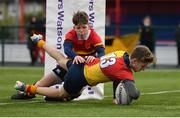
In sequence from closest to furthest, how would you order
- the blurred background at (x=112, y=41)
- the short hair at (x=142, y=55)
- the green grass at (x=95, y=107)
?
the green grass at (x=95, y=107) → the short hair at (x=142, y=55) → the blurred background at (x=112, y=41)

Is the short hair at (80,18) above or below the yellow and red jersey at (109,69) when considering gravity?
above

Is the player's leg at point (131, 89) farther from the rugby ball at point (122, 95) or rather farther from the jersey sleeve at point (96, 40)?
the jersey sleeve at point (96, 40)

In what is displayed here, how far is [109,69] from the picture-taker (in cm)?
1050

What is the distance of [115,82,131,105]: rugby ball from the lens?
10.5 meters

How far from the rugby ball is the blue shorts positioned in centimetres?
55

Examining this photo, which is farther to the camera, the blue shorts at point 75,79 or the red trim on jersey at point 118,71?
the blue shorts at point 75,79

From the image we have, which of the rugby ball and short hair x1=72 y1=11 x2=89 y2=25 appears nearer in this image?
the rugby ball

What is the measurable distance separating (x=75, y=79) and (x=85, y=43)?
78 cm

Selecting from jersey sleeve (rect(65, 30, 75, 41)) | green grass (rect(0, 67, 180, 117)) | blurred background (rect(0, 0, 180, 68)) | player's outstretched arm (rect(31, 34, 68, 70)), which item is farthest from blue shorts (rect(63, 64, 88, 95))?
blurred background (rect(0, 0, 180, 68))

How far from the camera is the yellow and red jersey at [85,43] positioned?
37.0 ft

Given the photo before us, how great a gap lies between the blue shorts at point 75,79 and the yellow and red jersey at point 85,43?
0.53 meters

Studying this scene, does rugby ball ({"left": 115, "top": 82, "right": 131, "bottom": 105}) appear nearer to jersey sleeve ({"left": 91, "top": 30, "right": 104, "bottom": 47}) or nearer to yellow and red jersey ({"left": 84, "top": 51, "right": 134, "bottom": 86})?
yellow and red jersey ({"left": 84, "top": 51, "right": 134, "bottom": 86})

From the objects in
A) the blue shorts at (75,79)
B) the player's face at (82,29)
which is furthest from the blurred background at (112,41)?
the blue shorts at (75,79)

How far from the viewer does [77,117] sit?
898cm
